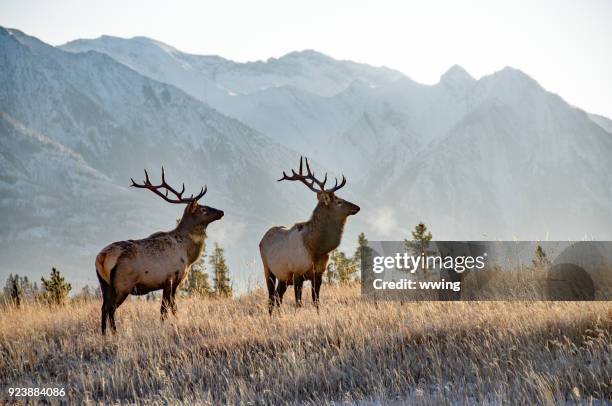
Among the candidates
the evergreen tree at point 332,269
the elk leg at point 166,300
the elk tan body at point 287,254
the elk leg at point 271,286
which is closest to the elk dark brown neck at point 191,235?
the elk leg at point 166,300

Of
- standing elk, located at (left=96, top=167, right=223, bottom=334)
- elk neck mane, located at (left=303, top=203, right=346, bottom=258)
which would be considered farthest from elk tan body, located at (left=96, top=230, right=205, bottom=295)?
elk neck mane, located at (left=303, top=203, right=346, bottom=258)

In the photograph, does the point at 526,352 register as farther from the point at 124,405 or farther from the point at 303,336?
the point at 124,405

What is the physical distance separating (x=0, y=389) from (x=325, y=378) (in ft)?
13.2

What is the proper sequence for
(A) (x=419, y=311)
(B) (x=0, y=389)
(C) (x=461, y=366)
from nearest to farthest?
1. (C) (x=461, y=366)
2. (B) (x=0, y=389)
3. (A) (x=419, y=311)

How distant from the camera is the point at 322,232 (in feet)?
38.2

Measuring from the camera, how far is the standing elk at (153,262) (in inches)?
391

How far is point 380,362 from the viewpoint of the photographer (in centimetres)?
704

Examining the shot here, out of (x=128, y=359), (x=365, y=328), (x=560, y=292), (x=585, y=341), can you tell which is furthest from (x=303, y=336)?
(x=560, y=292)

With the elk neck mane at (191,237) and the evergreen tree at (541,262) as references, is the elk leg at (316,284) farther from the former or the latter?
the evergreen tree at (541,262)

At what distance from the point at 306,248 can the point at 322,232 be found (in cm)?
45

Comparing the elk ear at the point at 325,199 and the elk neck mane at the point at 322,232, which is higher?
the elk ear at the point at 325,199

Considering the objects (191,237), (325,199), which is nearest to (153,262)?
(191,237)

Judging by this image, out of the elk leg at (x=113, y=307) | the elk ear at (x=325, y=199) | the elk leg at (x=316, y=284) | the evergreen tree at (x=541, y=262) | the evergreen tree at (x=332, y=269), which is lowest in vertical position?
the elk leg at (x=113, y=307)

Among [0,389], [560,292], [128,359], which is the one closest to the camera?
[0,389]
